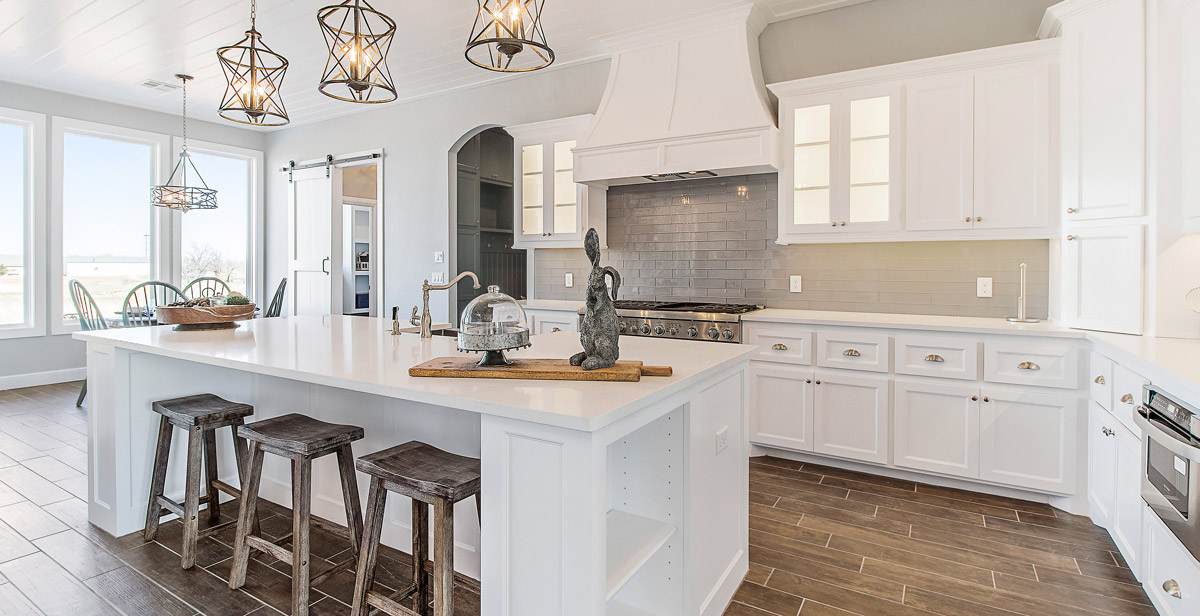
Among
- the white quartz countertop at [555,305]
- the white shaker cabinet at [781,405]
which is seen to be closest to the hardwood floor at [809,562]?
the white shaker cabinet at [781,405]

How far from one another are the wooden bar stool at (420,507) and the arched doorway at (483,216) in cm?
380

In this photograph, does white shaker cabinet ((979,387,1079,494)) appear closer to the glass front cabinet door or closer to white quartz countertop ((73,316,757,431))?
the glass front cabinet door

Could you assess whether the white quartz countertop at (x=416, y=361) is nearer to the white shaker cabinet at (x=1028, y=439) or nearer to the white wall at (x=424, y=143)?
the white shaker cabinet at (x=1028, y=439)

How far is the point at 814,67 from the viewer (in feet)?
12.9

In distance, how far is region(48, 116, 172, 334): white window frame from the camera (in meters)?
5.77

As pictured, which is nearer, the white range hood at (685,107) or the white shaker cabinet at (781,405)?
the white shaker cabinet at (781,405)

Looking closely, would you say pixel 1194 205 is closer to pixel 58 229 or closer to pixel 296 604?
pixel 296 604

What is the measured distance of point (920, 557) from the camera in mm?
2514

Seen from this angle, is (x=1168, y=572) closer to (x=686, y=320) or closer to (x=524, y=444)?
(x=524, y=444)

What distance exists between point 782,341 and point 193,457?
9.97ft

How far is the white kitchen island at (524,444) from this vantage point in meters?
1.43

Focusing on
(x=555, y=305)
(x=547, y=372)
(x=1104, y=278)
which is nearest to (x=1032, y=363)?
(x=1104, y=278)

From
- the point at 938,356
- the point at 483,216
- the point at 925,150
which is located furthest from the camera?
the point at 483,216

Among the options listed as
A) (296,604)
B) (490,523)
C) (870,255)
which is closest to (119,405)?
(296,604)
